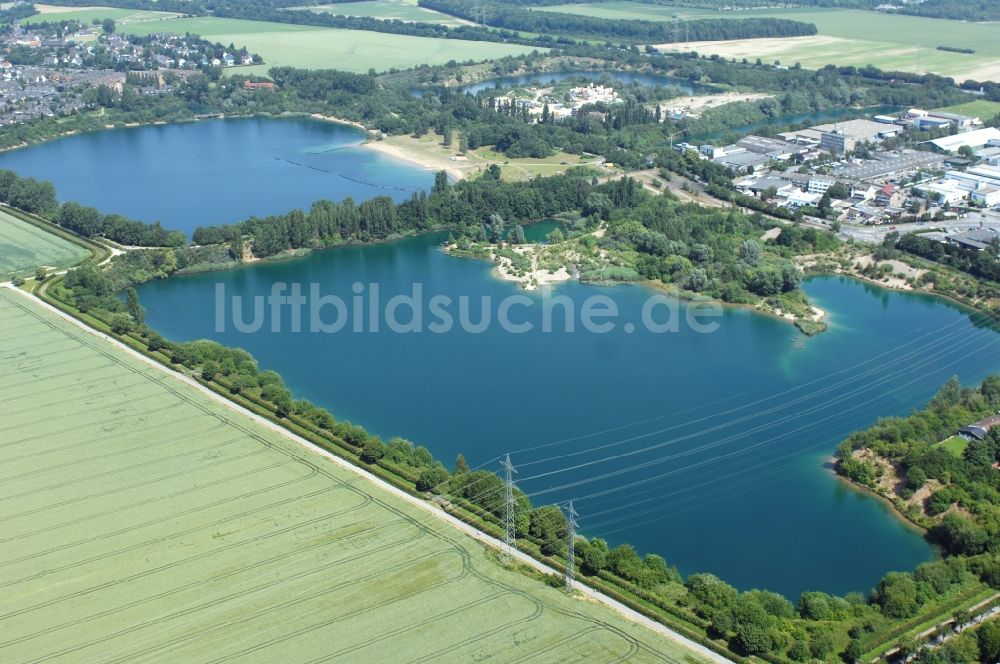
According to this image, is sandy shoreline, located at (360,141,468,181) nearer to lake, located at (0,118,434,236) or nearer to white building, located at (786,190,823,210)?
lake, located at (0,118,434,236)

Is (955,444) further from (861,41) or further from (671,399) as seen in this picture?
(861,41)

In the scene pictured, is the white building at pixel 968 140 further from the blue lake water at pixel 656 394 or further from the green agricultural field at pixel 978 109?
the blue lake water at pixel 656 394

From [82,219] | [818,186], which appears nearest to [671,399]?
[818,186]

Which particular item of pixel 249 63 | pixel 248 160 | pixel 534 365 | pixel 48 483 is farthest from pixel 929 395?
pixel 249 63

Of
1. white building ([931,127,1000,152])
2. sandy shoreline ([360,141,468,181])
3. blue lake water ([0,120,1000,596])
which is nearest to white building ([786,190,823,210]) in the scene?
blue lake water ([0,120,1000,596])

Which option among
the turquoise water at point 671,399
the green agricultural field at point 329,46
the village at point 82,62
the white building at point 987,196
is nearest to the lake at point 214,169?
the village at point 82,62

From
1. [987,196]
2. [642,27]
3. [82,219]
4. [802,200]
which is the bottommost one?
[82,219]

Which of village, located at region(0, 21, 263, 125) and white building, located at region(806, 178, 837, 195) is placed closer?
white building, located at region(806, 178, 837, 195)
